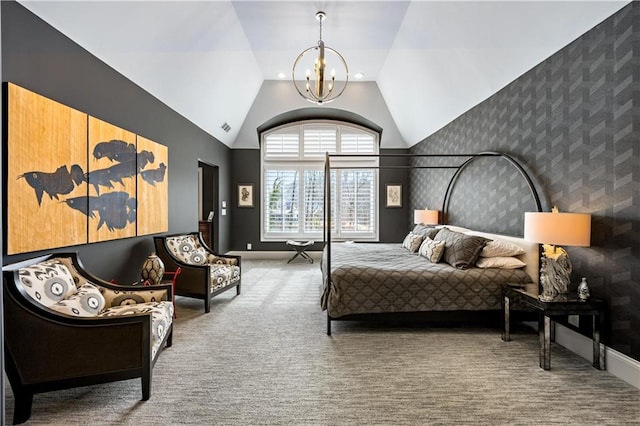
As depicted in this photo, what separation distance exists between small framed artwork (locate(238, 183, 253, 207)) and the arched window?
29cm

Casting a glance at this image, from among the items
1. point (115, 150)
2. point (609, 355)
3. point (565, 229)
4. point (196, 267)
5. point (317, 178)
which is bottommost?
point (609, 355)

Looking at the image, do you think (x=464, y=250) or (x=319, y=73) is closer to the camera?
(x=464, y=250)

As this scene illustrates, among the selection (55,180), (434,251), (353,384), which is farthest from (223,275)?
(434,251)

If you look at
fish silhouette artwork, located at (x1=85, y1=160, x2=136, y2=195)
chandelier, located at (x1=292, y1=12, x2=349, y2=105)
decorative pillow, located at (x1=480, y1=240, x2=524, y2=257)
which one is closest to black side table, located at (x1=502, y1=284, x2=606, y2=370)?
decorative pillow, located at (x1=480, y1=240, x2=524, y2=257)

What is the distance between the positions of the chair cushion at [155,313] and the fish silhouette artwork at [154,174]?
1.95m

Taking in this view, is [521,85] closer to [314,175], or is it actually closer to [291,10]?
[291,10]

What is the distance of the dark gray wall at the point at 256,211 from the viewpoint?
825cm

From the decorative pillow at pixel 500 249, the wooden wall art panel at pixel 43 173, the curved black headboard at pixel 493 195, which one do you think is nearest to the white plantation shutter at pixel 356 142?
the curved black headboard at pixel 493 195

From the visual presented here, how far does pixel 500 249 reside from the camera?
12.0 ft

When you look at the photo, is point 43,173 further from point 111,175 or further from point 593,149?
point 593,149

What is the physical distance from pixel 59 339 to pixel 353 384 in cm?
195

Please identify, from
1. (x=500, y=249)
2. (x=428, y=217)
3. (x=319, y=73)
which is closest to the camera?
(x=500, y=249)

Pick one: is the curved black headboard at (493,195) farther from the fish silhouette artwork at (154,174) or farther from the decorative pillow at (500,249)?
the fish silhouette artwork at (154,174)

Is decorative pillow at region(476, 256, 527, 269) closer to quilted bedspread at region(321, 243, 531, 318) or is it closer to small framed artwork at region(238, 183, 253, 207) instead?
quilted bedspread at region(321, 243, 531, 318)
